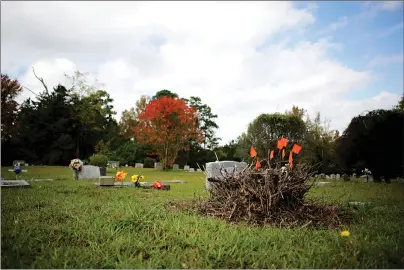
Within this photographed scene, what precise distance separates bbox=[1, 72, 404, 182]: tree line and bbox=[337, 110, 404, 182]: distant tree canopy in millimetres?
45

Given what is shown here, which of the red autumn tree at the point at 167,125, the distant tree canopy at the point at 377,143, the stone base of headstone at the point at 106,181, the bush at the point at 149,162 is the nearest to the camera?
the stone base of headstone at the point at 106,181

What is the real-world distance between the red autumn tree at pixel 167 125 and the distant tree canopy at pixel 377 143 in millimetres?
14052

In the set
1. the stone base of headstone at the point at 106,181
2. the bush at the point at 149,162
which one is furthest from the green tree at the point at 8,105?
the stone base of headstone at the point at 106,181

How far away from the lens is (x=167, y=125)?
28047 millimetres

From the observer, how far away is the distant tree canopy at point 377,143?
16778 millimetres

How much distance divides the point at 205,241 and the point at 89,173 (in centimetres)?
1377

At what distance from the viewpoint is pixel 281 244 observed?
348 cm

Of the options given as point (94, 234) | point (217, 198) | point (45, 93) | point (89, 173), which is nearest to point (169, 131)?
point (89, 173)

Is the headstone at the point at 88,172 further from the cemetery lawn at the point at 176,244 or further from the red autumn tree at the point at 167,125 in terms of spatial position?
the red autumn tree at the point at 167,125

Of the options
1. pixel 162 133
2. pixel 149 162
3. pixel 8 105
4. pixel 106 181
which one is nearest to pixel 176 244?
pixel 106 181

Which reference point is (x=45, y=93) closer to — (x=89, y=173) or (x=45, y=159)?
(x=45, y=159)

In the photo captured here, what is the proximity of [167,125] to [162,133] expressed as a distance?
81 centimetres

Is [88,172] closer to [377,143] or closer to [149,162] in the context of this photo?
[377,143]

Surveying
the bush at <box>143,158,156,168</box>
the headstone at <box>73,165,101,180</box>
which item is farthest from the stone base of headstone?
the bush at <box>143,158,156,168</box>
